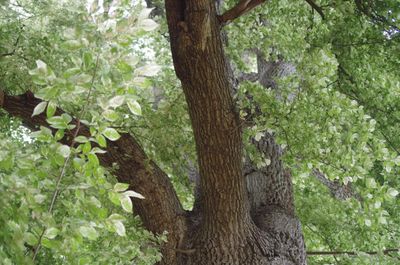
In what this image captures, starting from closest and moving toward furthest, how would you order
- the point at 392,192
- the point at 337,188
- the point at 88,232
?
the point at 88,232 → the point at 392,192 → the point at 337,188

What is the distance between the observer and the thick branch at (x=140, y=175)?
4461 millimetres

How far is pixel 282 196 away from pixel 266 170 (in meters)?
0.34

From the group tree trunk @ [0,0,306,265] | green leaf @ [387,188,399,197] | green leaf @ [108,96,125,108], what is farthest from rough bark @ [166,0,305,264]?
green leaf @ [108,96,125,108]

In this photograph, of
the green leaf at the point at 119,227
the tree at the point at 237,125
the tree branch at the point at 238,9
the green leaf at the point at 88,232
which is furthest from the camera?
the tree branch at the point at 238,9

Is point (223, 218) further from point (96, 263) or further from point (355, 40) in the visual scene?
point (355, 40)

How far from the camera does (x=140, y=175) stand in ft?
14.9

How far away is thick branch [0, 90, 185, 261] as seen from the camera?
4.46 m

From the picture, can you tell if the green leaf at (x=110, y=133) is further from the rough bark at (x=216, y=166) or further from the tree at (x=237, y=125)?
the rough bark at (x=216, y=166)

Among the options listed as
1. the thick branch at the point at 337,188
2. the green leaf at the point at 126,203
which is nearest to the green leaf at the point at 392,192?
the green leaf at the point at 126,203

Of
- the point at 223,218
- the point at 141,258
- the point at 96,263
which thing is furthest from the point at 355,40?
the point at 96,263

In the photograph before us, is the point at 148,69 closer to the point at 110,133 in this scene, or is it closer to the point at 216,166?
the point at 110,133

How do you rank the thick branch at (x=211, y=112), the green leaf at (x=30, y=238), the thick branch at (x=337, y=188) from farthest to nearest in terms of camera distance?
1. the thick branch at (x=337, y=188)
2. the thick branch at (x=211, y=112)
3. the green leaf at (x=30, y=238)

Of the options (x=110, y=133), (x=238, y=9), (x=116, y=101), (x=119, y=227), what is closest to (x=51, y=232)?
(x=119, y=227)

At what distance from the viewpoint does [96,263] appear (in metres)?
3.25
